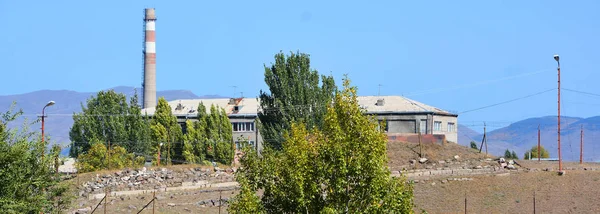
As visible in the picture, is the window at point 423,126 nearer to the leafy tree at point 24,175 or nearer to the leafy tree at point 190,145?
the leafy tree at point 190,145

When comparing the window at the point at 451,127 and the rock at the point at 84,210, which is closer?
the rock at the point at 84,210

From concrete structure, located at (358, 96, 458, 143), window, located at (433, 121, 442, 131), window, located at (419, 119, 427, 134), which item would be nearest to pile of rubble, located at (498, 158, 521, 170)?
concrete structure, located at (358, 96, 458, 143)

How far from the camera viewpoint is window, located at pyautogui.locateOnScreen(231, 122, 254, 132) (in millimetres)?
104700

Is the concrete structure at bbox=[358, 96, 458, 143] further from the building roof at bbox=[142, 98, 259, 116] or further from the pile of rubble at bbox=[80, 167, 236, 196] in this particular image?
the pile of rubble at bbox=[80, 167, 236, 196]

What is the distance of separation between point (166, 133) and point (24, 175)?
61948 millimetres

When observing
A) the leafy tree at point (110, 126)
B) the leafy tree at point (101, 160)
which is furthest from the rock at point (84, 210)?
the leafy tree at point (110, 126)

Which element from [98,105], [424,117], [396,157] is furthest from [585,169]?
[98,105]

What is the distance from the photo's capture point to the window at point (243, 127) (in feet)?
344

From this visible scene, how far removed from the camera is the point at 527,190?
5619 cm

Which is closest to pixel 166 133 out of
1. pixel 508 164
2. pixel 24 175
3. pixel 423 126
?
pixel 423 126

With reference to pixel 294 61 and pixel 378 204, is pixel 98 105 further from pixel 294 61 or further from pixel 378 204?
pixel 378 204

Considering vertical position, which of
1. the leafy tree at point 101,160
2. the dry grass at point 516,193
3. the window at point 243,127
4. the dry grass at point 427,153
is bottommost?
the dry grass at point 516,193

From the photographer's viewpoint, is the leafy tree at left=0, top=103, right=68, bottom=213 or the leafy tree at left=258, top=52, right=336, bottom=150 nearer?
the leafy tree at left=0, top=103, right=68, bottom=213

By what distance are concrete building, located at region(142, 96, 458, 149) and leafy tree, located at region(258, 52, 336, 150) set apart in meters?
2.97
